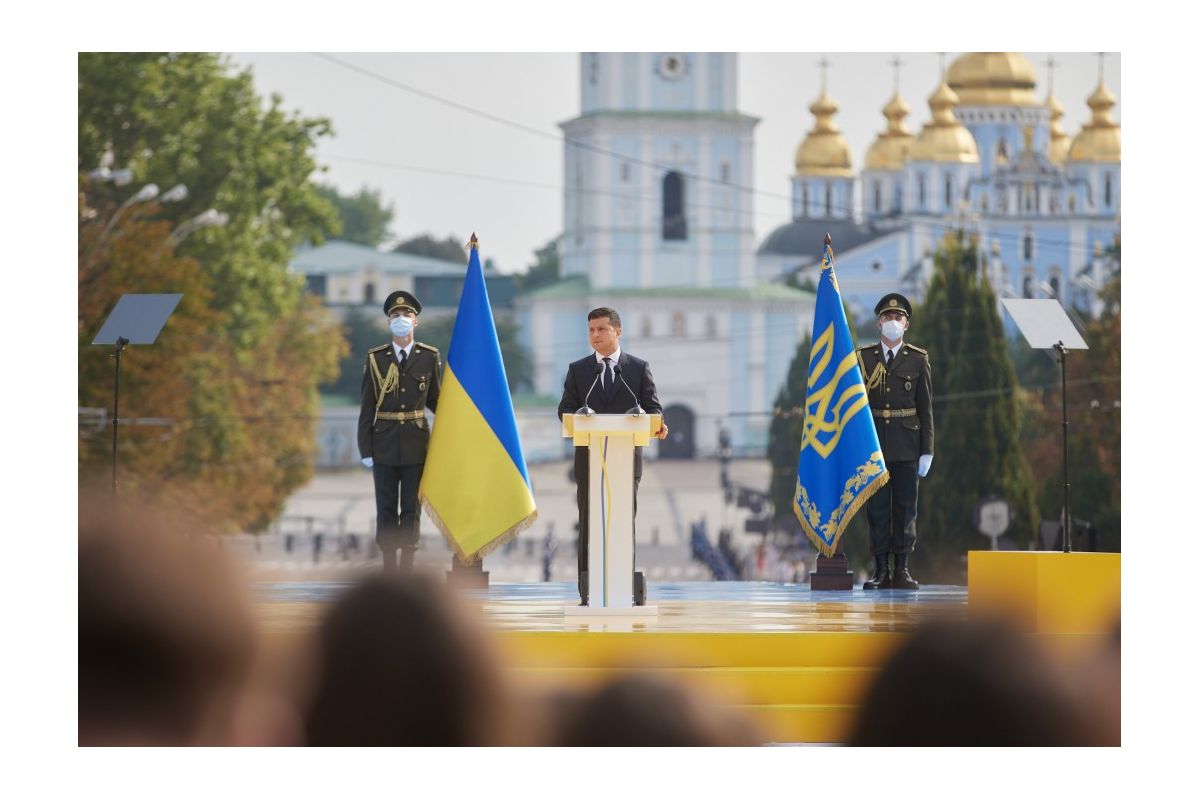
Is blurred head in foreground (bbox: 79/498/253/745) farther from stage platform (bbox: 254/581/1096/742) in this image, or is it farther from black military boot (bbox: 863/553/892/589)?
black military boot (bbox: 863/553/892/589)

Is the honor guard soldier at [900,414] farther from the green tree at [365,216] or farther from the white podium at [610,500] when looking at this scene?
the green tree at [365,216]

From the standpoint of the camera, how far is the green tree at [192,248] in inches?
1342

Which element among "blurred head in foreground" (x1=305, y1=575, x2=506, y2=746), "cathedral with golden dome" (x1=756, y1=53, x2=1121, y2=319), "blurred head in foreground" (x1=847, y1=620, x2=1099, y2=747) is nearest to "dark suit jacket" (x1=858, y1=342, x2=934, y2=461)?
"blurred head in foreground" (x1=847, y1=620, x2=1099, y2=747)

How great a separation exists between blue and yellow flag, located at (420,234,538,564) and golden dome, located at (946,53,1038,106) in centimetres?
8696

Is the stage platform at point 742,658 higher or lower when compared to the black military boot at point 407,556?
lower

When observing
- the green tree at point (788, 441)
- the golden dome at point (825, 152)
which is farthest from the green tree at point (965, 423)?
the golden dome at point (825, 152)

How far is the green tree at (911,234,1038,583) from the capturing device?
42812 mm

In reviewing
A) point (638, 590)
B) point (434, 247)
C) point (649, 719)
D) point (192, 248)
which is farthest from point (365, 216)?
point (649, 719)

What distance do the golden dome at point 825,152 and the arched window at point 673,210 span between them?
982cm

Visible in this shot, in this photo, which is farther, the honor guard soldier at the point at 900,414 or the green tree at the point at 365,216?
the green tree at the point at 365,216

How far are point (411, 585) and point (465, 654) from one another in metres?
0.44

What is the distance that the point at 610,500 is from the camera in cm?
1335

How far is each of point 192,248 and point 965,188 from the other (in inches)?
2558

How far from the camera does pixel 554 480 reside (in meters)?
82.7
